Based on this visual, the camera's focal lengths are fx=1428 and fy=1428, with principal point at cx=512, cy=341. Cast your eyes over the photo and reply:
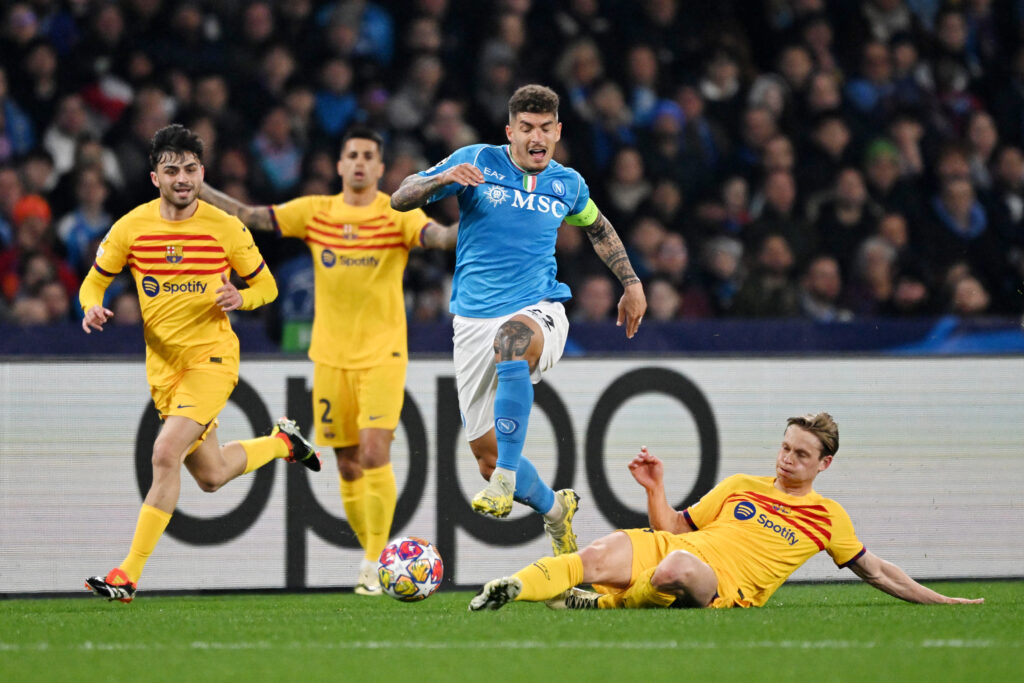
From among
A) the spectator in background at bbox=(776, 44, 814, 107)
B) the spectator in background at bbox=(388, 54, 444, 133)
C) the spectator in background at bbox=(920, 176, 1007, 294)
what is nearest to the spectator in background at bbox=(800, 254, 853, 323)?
the spectator in background at bbox=(920, 176, 1007, 294)

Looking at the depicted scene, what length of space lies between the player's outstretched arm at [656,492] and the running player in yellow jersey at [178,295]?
2083 millimetres

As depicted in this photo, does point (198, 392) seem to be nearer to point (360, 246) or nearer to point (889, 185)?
point (360, 246)

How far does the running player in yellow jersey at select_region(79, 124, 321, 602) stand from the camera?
21.7 feet

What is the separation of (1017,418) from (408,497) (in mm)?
3357

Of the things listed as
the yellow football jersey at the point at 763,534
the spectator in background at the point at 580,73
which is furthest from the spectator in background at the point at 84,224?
the yellow football jersey at the point at 763,534

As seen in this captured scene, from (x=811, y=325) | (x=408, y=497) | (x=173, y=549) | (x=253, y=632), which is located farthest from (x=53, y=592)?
(x=811, y=325)

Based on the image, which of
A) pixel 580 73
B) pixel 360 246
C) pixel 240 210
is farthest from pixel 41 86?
pixel 360 246

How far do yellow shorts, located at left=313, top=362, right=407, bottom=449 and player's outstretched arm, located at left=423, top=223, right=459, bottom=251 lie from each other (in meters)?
0.66

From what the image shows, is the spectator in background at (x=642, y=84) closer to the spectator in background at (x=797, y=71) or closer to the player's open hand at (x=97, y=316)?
the spectator in background at (x=797, y=71)

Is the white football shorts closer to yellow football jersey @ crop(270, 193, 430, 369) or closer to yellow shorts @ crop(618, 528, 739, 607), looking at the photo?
yellow shorts @ crop(618, 528, 739, 607)

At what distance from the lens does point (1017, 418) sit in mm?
7820

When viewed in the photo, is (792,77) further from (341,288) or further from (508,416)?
(508,416)

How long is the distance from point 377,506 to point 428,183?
209 cm

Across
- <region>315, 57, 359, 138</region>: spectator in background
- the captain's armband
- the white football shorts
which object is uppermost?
<region>315, 57, 359, 138</region>: spectator in background
